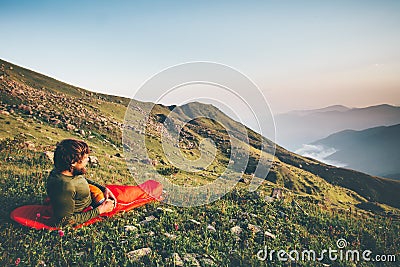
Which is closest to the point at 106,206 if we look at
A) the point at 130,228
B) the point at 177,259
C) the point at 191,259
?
the point at 130,228

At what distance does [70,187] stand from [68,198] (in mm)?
352

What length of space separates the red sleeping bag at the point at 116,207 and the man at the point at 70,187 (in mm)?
405

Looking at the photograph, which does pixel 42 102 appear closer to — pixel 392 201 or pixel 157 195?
pixel 157 195

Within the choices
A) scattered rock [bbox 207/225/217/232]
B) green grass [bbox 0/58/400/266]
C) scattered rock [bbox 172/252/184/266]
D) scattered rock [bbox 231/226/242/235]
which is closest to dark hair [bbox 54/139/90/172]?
green grass [bbox 0/58/400/266]

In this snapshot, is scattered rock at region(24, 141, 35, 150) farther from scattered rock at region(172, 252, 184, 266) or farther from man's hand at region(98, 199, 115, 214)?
scattered rock at region(172, 252, 184, 266)

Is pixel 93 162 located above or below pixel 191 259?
above

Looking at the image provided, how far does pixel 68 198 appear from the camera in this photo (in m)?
9.36

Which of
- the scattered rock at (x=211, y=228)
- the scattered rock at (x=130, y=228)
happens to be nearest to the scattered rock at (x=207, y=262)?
the scattered rock at (x=211, y=228)

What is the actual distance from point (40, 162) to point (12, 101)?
54.8ft

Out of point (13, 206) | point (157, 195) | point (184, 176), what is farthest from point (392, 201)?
point (13, 206)

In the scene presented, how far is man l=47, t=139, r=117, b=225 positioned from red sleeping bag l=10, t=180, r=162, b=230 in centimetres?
40

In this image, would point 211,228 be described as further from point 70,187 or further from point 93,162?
point 93,162

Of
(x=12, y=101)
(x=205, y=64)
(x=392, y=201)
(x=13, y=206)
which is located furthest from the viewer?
(x=392, y=201)

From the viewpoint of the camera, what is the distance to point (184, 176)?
71.7 ft
